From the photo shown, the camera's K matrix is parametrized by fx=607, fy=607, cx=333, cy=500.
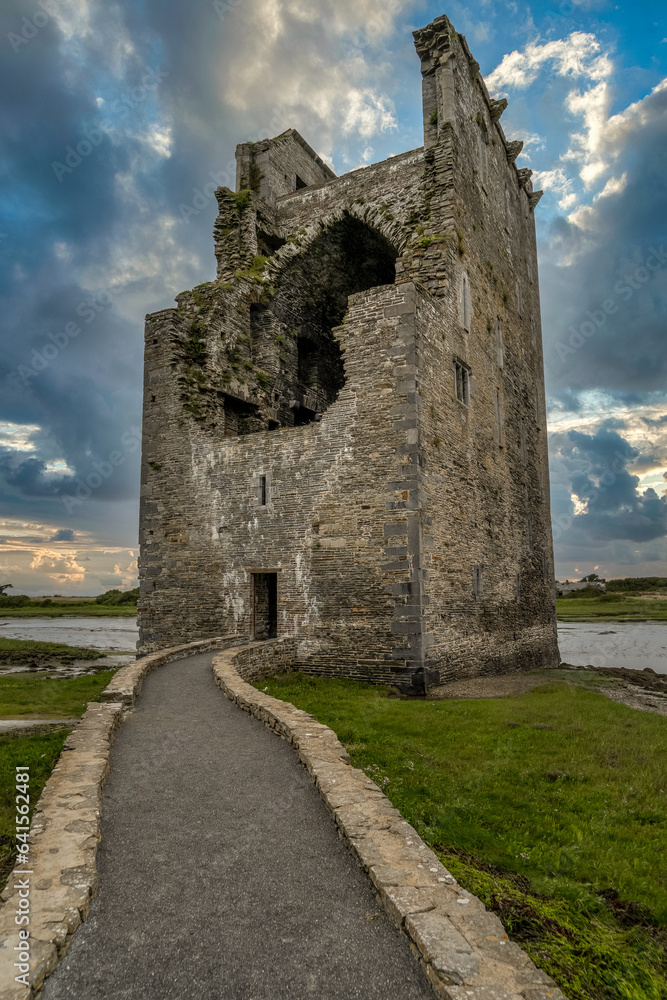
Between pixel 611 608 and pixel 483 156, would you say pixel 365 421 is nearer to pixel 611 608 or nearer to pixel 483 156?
pixel 483 156

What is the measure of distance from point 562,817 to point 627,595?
7324 cm

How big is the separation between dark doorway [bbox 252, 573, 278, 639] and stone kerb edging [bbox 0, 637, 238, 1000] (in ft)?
29.6

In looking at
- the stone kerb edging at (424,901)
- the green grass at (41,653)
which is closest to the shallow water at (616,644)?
the green grass at (41,653)

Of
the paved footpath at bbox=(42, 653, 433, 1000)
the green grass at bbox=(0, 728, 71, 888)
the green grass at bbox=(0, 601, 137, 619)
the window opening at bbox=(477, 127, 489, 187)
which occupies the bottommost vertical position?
the green grass at bbox=(0, 601, 137, 619)

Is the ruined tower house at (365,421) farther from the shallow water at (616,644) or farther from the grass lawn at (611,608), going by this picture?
the grass lawn at (611,608)

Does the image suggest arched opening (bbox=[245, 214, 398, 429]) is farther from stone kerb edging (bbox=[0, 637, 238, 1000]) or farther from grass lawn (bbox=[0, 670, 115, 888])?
stone kerb edging (bbox=[0, 637, 238, 1000])

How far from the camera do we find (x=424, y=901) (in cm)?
384

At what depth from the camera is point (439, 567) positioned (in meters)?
15.1

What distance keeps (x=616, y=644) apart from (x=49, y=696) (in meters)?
29.3

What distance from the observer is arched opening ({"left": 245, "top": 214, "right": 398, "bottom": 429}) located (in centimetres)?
2053

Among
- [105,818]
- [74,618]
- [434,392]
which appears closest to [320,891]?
[105,818]

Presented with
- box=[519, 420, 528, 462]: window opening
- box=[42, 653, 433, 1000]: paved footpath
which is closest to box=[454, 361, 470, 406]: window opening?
box=[519, 420, 528, 462]: window opening

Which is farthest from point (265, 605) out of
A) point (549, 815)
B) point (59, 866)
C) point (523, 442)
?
point (59, 866)

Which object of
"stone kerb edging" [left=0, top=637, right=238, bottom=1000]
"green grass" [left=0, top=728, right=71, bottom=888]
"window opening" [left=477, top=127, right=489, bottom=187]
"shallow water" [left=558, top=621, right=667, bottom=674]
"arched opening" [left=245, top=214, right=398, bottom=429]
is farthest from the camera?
"shallow water" [left=558, top=621, right=667, bottom=674]
